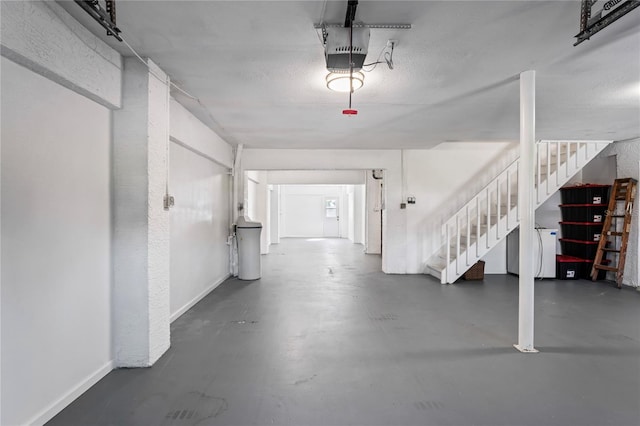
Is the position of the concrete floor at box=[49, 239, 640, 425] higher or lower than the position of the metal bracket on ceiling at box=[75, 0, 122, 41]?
lower

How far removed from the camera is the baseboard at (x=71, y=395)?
1.79 meters

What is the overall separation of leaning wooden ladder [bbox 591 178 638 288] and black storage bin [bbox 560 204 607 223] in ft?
0.60

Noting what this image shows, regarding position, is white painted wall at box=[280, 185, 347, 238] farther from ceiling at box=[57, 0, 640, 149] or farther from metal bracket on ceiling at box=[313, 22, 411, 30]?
metal bracket on ceiling at box=[313, 22, 411, 30]

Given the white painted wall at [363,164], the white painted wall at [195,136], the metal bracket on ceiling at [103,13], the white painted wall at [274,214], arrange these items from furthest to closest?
the white painted wall at [274,214]
the white painted wall at [363,164]
the white painted wall at [195,136]
the metal bracket on ceiling at [103,13]

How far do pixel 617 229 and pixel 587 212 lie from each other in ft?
1.60

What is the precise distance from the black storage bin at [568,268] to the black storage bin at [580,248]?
0.70ft

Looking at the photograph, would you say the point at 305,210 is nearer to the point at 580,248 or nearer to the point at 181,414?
the point at 580,248

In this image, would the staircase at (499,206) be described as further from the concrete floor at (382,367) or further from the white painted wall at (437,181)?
the concrete floor at (382,367)

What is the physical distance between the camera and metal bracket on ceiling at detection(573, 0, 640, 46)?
1638mm

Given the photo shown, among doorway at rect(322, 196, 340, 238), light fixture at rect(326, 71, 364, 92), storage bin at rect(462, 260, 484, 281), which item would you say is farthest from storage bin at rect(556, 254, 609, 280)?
doorway at rect(322, 196, 340, 238)

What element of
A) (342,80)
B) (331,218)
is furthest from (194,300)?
(331,218)

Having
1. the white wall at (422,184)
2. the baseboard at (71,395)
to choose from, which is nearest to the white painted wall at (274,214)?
the white wall at (422,184)

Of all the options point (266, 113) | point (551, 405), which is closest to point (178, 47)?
point (266, 113)

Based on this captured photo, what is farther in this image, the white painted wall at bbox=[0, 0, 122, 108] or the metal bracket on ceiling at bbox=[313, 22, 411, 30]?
the metal bracket on ceiling at bbox=[313, 22, 411, 30]
